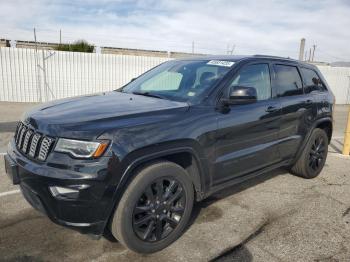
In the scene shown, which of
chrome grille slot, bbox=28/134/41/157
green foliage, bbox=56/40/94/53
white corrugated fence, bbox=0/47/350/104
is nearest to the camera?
chrome grille slot, bbox=28/134/41/157

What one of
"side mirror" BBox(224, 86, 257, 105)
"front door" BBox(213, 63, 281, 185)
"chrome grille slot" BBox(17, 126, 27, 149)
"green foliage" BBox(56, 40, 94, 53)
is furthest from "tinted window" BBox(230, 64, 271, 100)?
"green foliage" BBox(56, 40, 94, 53)

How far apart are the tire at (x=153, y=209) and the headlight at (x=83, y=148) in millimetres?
411

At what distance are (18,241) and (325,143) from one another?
450 centimetres

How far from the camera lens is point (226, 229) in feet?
11.4

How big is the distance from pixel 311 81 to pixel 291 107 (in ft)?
3.19

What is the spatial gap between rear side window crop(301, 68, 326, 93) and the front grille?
3.68 metres

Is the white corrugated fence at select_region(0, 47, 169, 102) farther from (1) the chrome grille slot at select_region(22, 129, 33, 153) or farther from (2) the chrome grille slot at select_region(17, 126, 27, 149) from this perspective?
(1) the chrome grille slot at select_region(22, 129, 33, 153)

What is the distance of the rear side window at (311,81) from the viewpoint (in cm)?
484

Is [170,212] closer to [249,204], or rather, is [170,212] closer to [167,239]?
[167,239]

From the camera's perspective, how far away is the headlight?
2.50 metres

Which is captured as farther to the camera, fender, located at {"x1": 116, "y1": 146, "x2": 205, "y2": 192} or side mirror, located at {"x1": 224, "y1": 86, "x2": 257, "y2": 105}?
side mirror, located at {"x1": 224, "y1": 86, "x2": 257, "y2": 105}

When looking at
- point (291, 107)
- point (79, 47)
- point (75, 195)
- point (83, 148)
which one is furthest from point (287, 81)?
point (79, 47)

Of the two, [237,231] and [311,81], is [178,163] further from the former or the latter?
[311,81]

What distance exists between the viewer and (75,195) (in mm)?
2477
